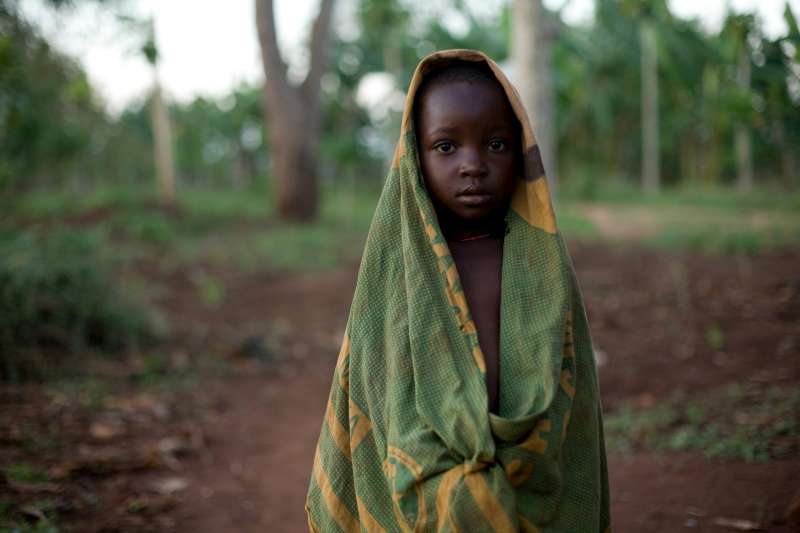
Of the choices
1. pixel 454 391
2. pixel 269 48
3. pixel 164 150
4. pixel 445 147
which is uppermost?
pixel 269 48

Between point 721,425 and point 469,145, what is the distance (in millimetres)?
2569

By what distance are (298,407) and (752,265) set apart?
16.4 ft

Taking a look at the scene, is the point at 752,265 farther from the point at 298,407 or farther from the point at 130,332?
the point at 130,332

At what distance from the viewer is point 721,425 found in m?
3.25

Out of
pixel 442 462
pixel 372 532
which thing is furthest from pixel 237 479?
pixel 442 462

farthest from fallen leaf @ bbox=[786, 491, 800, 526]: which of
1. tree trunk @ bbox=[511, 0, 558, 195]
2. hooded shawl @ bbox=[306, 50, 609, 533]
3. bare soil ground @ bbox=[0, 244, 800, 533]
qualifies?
tree trunk @ bbox=[511, 0, 558, 195]

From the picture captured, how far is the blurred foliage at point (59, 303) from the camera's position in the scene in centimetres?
431

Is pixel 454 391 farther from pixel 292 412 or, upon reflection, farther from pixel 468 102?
pixel 292 412

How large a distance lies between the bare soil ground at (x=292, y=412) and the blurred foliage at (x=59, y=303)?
404 mm

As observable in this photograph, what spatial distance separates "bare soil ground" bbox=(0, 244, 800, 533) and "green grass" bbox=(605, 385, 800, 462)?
0.29ft

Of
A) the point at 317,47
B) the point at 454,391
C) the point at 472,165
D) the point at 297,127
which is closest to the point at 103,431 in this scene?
the point at 454,391

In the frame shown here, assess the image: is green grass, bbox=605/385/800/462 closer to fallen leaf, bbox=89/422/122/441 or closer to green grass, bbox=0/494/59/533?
green grass, bbox=0/494/59/533

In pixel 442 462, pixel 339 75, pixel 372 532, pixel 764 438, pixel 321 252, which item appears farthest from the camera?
pixel 339 75

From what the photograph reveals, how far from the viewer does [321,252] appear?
370 inches
